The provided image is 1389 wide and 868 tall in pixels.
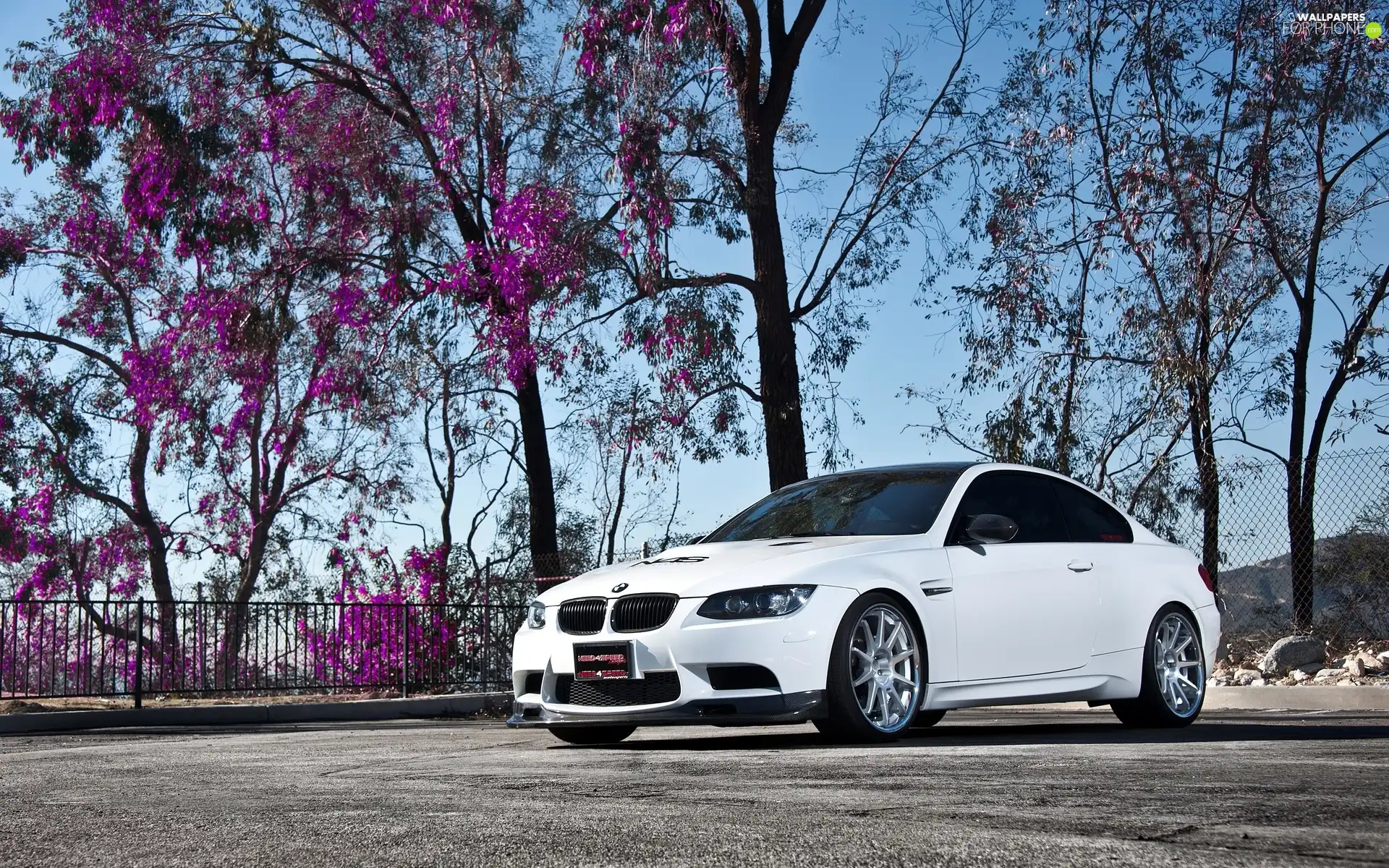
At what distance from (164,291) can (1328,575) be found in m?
21.4

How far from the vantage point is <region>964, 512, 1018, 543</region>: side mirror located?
8047 millimetres

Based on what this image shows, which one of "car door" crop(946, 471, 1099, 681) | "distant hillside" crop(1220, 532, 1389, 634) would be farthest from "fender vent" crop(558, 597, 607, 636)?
"distant hillside" crop(1220, 532, 1389, 634)

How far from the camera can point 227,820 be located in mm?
4617

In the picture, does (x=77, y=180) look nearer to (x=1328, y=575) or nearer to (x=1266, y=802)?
(x=1328, y=575)

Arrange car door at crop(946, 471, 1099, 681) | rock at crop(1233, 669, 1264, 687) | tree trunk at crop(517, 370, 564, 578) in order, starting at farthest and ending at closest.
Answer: tree trunk at crop(517, 370, 564, 578) → rock at crop(1233, 669, 1264, 687) → car door at crop(946, 471, 1099, 681)

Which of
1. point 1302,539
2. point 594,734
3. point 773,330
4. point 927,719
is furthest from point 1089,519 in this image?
point 773,330

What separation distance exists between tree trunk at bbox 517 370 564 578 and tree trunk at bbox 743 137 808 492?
4.71 metres

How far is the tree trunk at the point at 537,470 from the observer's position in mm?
21812

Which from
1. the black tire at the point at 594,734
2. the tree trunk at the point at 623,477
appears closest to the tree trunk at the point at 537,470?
the tree trunk at the point at 623,477

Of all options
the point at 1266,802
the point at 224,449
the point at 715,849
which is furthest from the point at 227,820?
the point at 224,449

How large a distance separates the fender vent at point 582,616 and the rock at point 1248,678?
850cm

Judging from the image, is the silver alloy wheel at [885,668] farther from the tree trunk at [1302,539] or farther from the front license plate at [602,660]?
the tree trunk at [1302,539]

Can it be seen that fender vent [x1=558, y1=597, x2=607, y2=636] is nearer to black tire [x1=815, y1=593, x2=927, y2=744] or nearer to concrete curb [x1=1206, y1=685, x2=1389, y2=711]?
black tire [x1=815, y1=593, x2=927, y2=744]

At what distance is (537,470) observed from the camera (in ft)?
72.0
